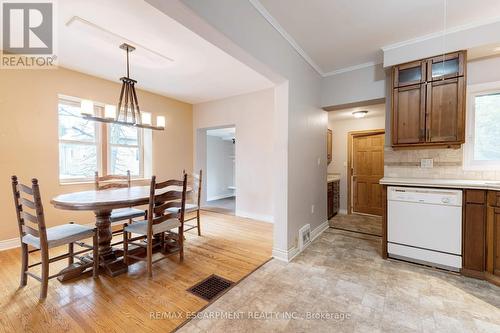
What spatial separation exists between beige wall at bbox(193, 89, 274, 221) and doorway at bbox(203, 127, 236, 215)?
6.60 feet

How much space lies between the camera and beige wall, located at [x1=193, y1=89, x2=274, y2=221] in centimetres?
434

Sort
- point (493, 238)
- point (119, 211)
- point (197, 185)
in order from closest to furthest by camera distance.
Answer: point (493, 238) → point (119, 211) → point (197, 185)

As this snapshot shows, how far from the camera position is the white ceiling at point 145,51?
2.08 m

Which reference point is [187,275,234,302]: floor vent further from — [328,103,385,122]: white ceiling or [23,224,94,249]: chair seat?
[328,103,385,122]: white ceiling

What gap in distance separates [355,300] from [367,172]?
12.0ft

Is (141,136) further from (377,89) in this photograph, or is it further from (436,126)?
(436,126)

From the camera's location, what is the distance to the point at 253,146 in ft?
14.9

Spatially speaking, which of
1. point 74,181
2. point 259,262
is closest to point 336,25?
point 259,262

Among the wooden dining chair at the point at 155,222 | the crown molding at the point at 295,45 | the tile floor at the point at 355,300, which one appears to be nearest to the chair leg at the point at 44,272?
the wooden dining chair at the point at 155,222

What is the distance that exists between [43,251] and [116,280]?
676 millimetres

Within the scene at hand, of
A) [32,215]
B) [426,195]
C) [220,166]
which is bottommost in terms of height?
[32,215]

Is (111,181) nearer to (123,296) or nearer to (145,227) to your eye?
(145,227)

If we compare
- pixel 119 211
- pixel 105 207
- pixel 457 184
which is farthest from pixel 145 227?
pixel 457 184

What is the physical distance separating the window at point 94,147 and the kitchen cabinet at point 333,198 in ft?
12.8
